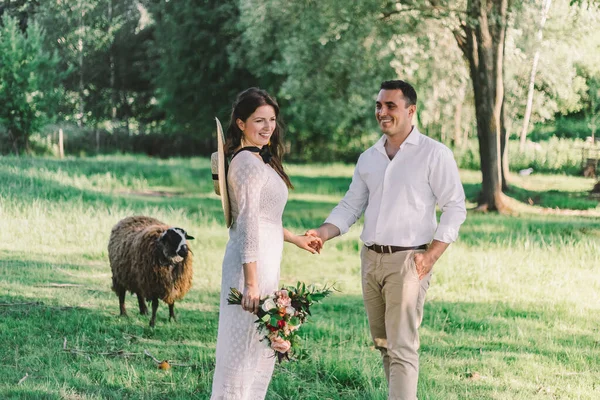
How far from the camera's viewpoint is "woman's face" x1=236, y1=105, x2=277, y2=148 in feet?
15.3

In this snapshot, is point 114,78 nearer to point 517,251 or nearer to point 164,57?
point 164,57

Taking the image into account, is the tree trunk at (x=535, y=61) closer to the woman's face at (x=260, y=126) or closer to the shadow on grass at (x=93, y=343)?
the shadow on grass at (x=93, y=343)

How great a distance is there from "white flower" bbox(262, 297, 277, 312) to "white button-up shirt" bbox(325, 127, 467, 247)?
3.72 ft

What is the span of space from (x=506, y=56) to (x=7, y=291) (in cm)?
2072

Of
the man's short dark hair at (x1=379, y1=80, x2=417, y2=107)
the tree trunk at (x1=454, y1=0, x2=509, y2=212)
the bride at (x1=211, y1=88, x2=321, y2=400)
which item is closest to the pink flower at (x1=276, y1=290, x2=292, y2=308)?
the bride at (x1=211, y1=88, x2=321, y2=400)

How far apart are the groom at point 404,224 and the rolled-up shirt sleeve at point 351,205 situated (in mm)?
284

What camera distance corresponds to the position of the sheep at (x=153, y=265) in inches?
343

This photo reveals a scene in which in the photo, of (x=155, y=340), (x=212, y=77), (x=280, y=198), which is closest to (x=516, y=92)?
(x=212, y=77)

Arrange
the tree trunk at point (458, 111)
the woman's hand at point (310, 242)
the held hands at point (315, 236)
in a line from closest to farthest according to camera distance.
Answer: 1. the woman's hand at point (310, 242)
2. the held hands at point (315, 236)
3. the tree trunk at point (458, 111)

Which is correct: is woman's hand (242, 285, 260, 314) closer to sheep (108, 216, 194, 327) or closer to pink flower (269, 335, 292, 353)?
pink flower (269, 335, 292, 353)

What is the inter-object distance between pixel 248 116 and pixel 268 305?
110 cm

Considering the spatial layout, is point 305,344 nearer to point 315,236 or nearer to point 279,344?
point 315,236

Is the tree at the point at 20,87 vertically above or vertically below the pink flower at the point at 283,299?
above

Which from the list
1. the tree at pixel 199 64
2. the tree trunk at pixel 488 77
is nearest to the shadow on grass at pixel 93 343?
the tree trunk at pixel 488 77
